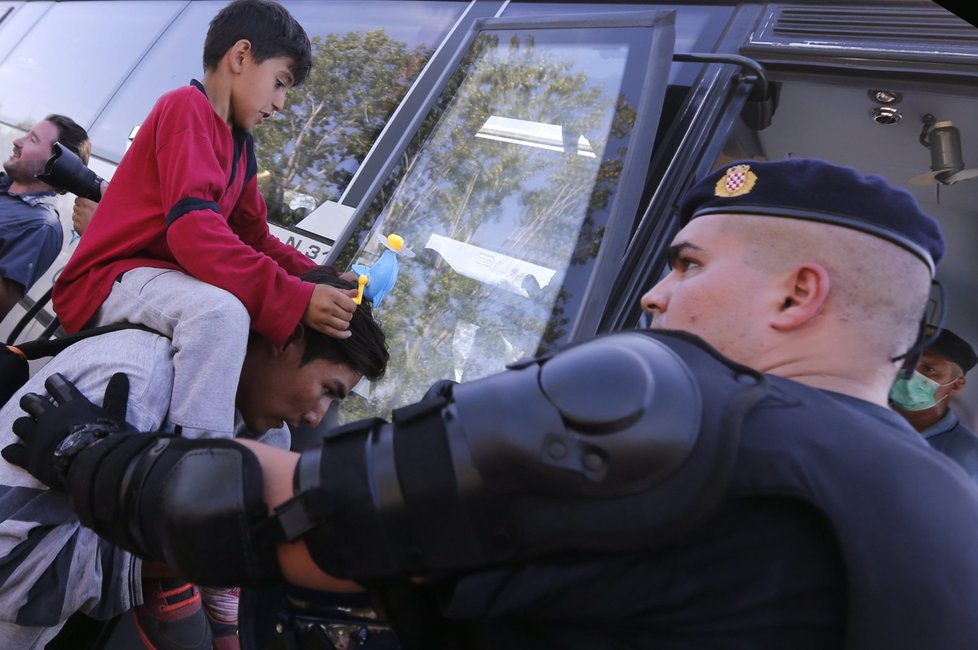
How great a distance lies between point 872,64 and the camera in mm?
2049

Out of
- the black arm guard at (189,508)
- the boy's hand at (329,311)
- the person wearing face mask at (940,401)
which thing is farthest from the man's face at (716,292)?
the person wearing face mask at (940,401)

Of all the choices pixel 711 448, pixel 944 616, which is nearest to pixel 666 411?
pixel 711 448

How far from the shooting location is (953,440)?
293cm

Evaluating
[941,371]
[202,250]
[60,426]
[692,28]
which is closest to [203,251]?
[202,250]

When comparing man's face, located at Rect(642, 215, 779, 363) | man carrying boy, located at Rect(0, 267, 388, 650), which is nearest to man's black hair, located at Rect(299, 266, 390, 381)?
man carrying boy, located at Rect(0, 267, 388, 650)

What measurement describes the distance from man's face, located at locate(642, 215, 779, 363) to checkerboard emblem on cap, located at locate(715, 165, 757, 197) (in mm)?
43

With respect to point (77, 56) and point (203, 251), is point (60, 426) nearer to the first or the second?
point (203, 251)

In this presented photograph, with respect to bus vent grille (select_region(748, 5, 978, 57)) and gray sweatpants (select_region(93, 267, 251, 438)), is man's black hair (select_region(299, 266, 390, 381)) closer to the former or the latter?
gray sweatpants (select_region(93, 267, 251, 438))

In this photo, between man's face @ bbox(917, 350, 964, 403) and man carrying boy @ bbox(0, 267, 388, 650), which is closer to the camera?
man carrying boy @ bbox(0, 267, 388, 650)

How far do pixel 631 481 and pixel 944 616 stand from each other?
0.38 metres

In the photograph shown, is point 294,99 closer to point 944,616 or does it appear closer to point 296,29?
point 296,29

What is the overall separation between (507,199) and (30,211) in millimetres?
2604

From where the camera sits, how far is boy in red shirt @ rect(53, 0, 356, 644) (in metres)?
1.73

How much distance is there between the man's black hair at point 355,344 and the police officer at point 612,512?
1.06m
